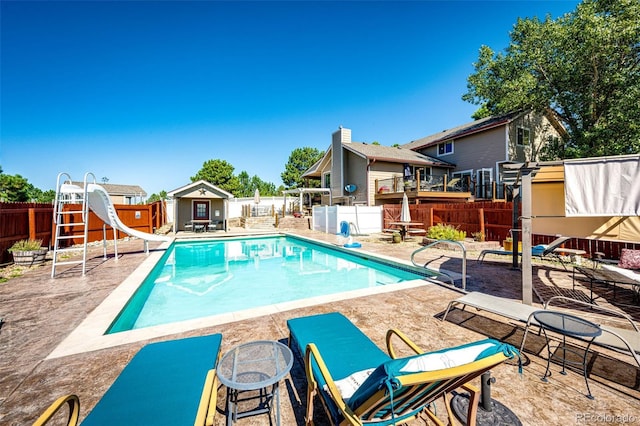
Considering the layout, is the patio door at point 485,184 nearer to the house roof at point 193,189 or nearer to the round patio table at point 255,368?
the house roof at point 193,189

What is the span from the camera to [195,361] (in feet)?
7.69

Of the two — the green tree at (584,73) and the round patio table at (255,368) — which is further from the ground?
the green tree at (584,73)

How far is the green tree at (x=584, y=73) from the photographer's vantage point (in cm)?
1324

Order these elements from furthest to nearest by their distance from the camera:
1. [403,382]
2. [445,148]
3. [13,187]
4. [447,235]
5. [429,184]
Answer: [13,187]
[445,148]
[429,184]
[447,235]
[403,382]

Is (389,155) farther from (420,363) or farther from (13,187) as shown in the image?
(13,187)

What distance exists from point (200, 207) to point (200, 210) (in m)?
0.25

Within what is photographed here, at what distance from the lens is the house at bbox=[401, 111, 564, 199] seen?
58.9ft

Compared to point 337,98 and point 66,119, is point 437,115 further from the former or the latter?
point 66,119

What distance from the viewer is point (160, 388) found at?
1.98m

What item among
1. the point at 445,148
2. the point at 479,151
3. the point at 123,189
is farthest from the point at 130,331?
the point at 123,189

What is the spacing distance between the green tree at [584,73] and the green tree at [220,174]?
4015cm

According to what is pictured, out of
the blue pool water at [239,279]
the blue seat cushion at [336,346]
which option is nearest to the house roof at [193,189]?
the blue pool water at [239,279]

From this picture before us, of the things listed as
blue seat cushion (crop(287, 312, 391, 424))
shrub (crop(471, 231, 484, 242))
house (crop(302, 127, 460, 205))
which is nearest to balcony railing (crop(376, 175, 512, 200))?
house (crop(302, 127, 460, 205))

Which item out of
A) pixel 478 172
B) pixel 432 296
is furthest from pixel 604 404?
pixel 478 172
